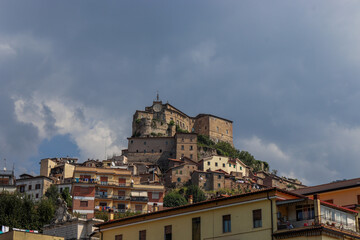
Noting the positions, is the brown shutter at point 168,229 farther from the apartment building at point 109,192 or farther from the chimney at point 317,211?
the apartment building at point 109,192

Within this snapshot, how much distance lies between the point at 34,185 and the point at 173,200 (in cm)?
2383

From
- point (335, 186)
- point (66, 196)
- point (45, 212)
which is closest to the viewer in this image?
point (335, 186)

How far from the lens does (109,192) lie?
9056cm

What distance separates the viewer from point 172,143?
13262cm

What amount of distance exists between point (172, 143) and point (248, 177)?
19625 mm

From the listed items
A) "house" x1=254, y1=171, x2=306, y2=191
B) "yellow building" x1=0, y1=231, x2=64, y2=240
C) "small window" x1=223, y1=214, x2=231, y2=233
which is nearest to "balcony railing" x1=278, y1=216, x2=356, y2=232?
"small window" x1=223, y1=214, x2=231, y2=233

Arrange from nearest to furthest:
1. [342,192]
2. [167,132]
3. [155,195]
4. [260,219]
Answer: [260,219], [342,192], [155,195], [167,132]

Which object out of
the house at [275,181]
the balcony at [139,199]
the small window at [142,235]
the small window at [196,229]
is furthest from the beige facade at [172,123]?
the small window at [196,229]

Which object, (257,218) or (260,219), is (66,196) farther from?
(260,219)

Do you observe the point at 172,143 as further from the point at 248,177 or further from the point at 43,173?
the point at 43,173

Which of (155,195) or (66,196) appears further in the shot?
(155,195)

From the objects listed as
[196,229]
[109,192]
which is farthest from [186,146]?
[196,229]

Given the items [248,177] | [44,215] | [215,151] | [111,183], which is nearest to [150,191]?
[111,183]

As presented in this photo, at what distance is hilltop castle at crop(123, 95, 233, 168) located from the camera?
5148 inches
